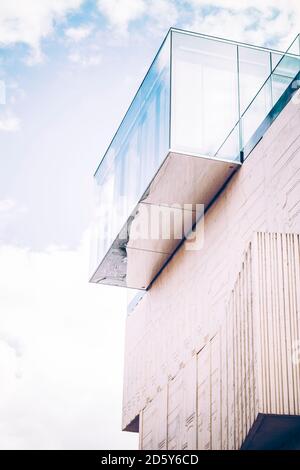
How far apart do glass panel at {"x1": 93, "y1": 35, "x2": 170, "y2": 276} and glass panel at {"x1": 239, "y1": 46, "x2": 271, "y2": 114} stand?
57.4 inches

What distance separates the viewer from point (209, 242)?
16469 millimetres

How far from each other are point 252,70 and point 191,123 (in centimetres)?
177

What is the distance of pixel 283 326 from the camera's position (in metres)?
11.1

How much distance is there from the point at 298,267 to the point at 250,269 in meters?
0.69

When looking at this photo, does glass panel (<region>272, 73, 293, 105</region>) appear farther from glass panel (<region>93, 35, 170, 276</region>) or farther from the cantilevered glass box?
glass panel (<region>93, 35, 170, 276</region>)

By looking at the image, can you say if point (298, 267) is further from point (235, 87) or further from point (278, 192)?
point (235, 87)

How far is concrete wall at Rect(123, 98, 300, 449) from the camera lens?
11.1 metres

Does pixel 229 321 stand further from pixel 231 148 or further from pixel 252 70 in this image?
pixel 252 70

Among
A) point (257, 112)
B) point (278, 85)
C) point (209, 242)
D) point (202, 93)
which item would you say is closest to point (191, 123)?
point (202, 93)

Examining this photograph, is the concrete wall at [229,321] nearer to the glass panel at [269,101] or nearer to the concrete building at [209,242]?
the concrete building at [209,242]

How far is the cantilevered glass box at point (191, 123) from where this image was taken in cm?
1522

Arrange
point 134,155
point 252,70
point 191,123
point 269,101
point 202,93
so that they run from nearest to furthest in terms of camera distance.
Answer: point 269,101 < point 191,123 < point 202,93 < point 252,70 < point 134,155

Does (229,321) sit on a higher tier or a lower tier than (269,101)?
lower

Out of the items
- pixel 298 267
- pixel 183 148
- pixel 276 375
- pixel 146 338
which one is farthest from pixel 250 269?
pixel 146 338
